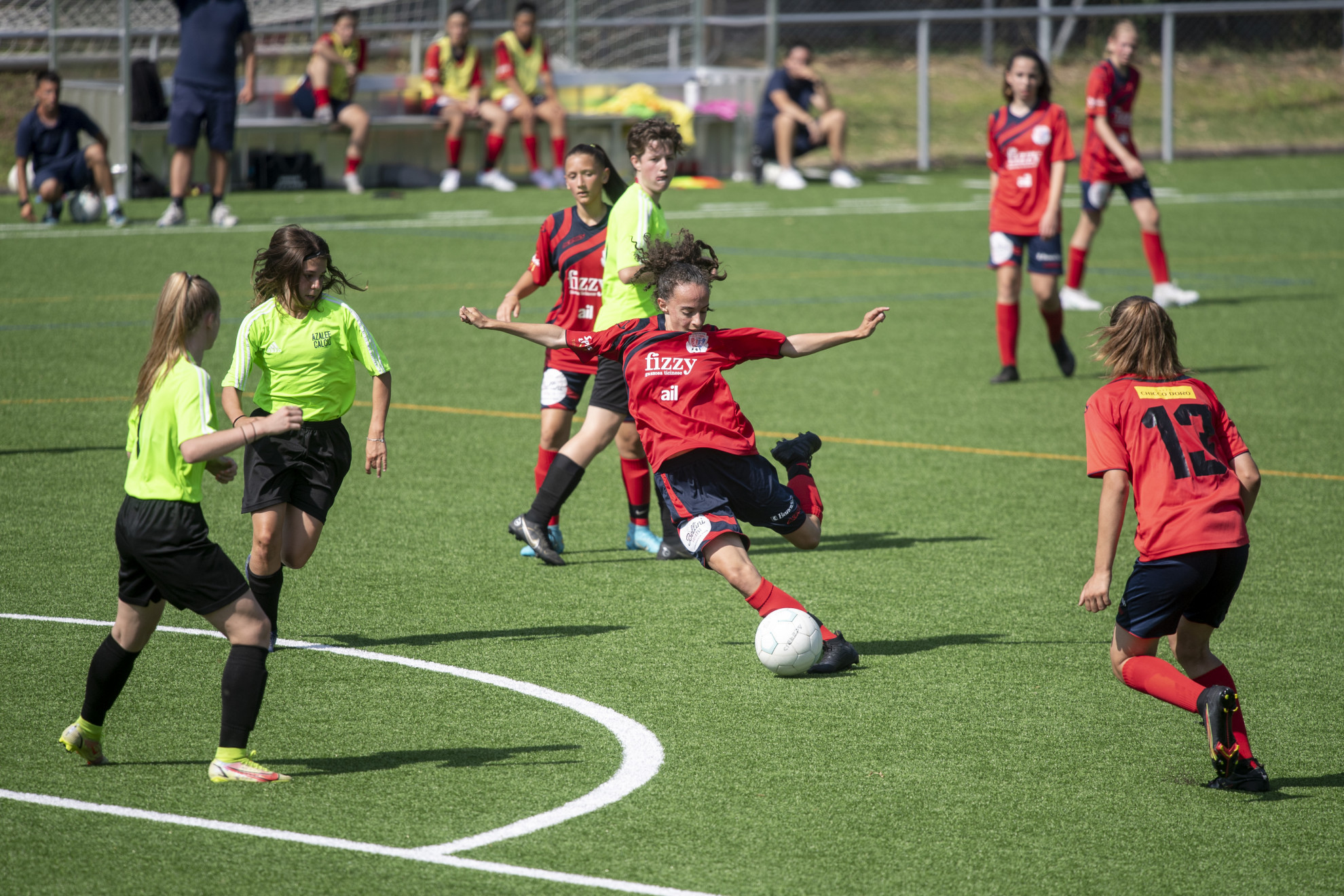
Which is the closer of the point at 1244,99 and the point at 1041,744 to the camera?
the point at 1041,744

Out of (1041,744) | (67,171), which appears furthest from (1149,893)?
(67,171)

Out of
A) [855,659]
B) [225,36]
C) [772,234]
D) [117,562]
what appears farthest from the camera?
[772,234]

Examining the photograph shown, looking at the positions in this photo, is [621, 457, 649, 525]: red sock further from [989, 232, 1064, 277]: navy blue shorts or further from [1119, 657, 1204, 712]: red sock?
[989, 232, 1064, 277]: navy blue shorts

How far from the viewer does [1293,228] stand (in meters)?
19.6

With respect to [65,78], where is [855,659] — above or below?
below

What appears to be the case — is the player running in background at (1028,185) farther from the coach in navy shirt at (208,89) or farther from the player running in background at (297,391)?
the coach in navy shirt at (208,89)

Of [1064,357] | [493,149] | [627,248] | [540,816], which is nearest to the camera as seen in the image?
[540,816]

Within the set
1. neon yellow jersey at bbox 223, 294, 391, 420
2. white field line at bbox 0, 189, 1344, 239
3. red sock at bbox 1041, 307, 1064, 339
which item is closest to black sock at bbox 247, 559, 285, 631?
neon yellow jersey at bbox 223, 294, 391, 420

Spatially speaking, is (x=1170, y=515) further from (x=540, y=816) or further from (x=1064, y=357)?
(x=1064, y=357)

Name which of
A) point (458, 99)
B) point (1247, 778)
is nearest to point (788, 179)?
point (458, 99)

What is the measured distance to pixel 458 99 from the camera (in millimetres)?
22547

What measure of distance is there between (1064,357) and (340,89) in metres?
13.3

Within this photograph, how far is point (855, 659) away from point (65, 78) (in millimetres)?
18963

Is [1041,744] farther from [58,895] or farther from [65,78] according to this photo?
[65,78]
